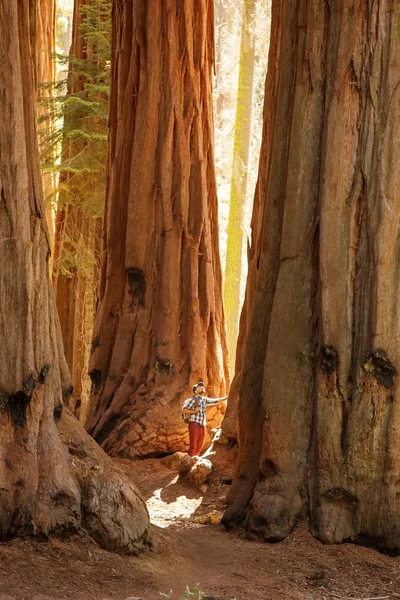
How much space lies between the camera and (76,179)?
1576 cm

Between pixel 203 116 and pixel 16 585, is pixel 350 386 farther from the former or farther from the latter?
pixel 203 116

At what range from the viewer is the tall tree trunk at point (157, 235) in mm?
12188

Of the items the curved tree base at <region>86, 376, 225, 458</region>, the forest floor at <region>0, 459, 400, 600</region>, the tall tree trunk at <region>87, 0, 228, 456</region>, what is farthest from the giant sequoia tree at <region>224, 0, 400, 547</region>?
the tall tree trunk at <region>87, 0, 228, 456</region>

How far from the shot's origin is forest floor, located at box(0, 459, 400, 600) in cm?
564

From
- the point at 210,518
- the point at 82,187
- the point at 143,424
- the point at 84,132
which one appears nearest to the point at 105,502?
the point at 210,518

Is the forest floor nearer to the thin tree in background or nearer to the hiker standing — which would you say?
the hiker standing

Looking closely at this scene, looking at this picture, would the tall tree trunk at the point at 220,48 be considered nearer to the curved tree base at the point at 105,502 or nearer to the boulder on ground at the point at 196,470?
the boulder on ground at the point at 196,470

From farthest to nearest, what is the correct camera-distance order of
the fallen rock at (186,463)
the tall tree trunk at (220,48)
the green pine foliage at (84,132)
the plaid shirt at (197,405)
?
the tall tree trunk at (220,48), the green pine foliage at (84,132), the plaid shirt at (197,405), the fallen rock at (186,463)

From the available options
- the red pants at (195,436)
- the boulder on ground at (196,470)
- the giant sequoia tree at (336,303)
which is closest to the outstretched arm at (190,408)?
the red pants at (195,436)

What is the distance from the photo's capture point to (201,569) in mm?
6645

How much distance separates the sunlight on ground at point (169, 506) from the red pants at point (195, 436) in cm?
89

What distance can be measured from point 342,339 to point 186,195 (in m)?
5.52

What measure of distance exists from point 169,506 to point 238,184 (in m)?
14.1

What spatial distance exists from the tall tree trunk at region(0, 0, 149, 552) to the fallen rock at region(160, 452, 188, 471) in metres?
4.56
